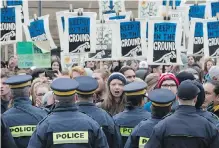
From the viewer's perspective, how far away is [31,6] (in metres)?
31.1

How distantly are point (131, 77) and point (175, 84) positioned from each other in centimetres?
214

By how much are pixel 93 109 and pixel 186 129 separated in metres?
1.51

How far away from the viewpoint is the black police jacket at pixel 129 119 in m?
7.52

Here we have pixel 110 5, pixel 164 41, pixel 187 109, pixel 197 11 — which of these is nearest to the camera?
pixel 187 109

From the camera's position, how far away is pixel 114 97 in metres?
8.92

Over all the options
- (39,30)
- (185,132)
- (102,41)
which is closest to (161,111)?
(185,132)

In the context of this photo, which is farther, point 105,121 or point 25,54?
point 25,54

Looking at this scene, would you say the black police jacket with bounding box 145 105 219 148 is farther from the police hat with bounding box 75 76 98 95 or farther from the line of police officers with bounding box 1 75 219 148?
the police hat with bounding box 75 76 98 95

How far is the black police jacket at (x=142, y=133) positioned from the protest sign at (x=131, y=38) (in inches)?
247

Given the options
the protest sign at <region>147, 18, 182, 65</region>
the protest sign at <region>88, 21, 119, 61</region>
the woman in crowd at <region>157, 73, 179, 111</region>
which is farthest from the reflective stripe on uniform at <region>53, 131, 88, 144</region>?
the protest sign at <region>88, 21, 119, 61</region>

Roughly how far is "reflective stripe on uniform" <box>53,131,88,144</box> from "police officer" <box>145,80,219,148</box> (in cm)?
57

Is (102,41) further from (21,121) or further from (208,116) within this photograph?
(208,116)

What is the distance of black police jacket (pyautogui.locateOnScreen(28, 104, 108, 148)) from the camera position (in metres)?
6.15

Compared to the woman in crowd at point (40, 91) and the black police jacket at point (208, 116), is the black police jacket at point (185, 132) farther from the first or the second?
the woman in crowd at point (40, 91)
